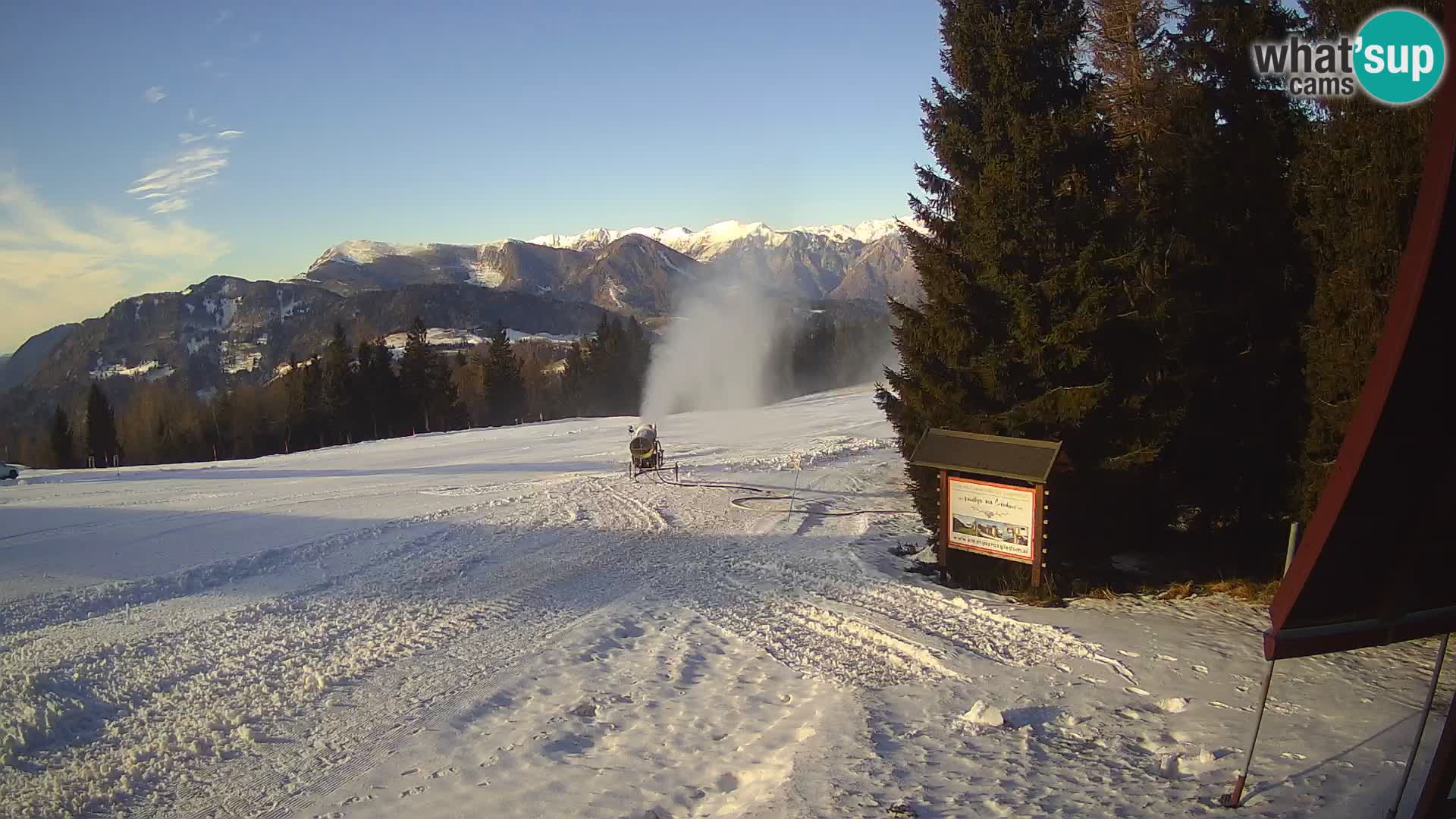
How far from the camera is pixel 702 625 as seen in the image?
11453mm

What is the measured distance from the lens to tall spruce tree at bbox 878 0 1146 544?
12.6 m

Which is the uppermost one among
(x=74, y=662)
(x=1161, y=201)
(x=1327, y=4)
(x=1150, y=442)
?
(x=1327, y=4)

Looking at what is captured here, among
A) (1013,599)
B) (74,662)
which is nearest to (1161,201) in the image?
(1013,599)

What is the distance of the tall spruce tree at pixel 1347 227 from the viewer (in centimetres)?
962

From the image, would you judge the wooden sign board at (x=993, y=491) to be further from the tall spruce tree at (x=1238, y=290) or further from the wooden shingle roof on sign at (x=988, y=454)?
the tall spruce tree at (x=1238, y=290)

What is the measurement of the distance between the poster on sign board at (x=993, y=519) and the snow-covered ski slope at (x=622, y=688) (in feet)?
3.15

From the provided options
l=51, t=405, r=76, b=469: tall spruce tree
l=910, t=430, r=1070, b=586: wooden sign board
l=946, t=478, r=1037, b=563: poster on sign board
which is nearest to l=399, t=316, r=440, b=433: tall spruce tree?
l=51, t=405, r=76, b=469: tall spruce tree

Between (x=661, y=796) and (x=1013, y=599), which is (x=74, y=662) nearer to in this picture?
(x=661, y=796)

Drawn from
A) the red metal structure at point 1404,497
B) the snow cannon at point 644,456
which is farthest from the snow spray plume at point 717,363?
the red metal structure at point 1404,497

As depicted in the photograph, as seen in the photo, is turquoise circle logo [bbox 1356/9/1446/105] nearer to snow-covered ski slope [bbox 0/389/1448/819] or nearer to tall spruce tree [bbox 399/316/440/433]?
snow-covered ski slope [bbox 0/389/1448/819]

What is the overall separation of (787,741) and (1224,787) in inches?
136

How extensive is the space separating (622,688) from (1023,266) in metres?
8.92

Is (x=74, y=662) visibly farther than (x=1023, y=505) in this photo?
No

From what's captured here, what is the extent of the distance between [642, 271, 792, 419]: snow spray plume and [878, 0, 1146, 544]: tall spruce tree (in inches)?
2517
